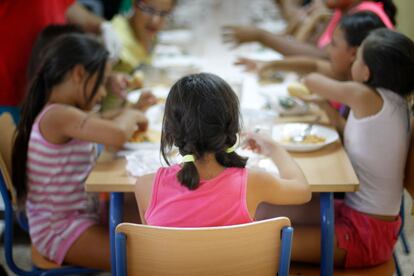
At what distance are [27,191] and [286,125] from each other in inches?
36.1

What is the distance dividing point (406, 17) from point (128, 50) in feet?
4.92

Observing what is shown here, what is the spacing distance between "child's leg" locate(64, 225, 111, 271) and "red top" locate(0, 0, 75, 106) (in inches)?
39.2

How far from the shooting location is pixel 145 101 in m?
2.04

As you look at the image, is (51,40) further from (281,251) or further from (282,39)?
(281,251)

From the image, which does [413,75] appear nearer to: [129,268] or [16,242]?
[129,268]

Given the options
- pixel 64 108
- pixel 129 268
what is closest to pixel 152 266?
pixel 129 268

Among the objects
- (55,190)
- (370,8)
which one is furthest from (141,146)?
(370,8)

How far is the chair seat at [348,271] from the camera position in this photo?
152cm

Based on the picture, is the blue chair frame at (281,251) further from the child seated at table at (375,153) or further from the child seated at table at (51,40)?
the child seated at table at (51,40)

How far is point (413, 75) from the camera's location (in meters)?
1.61

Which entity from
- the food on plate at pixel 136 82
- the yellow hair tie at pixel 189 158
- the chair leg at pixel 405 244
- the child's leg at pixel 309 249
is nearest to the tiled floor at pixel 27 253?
the chair leg at pixel 405 244

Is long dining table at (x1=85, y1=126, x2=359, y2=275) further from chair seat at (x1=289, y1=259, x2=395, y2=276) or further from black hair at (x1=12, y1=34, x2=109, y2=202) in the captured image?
black hair at (x1=12, y1=34, x2=109, y2=202)

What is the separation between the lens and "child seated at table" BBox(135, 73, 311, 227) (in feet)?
3.94

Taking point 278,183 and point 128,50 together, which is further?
point 128,50
